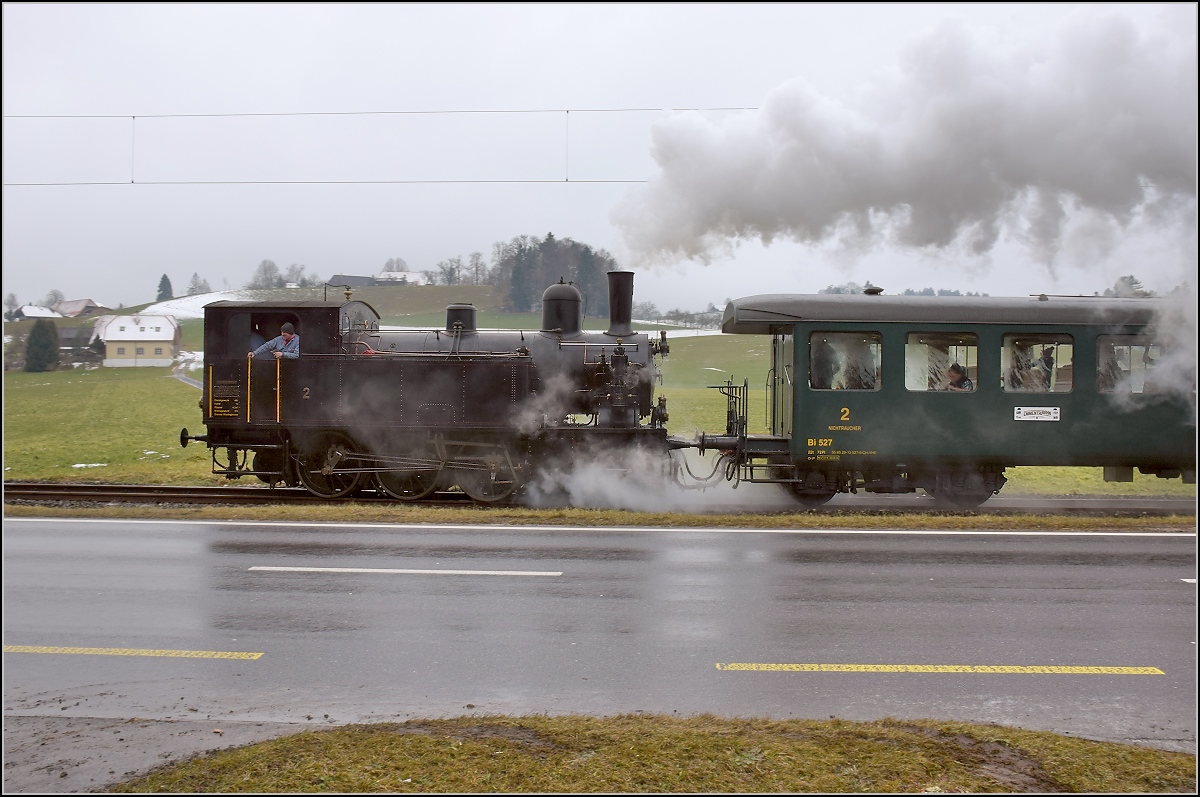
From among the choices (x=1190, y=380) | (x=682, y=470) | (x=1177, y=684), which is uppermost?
(x=1190, y=380)

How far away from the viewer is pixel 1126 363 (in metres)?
13.0

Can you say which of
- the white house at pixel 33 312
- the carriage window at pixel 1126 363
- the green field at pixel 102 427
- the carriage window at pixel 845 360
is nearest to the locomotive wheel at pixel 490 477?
the carriage window at pixel 845 360

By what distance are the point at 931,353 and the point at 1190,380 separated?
3843mm

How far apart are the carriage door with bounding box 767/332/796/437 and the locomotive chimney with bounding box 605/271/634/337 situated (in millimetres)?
2497

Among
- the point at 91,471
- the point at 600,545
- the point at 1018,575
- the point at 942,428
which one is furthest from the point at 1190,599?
the point at 91,471

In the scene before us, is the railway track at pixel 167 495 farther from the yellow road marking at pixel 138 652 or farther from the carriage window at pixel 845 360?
the yellow road marking at pixel 138 652

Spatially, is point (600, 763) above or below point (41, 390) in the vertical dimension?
below

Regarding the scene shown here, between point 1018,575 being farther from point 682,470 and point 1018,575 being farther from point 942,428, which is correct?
point 682,470

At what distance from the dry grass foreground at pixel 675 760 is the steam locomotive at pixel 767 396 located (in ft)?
27.7

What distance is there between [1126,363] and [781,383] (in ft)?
16.9

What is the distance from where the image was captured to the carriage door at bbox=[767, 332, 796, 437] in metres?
13.4

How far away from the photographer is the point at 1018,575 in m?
8.95

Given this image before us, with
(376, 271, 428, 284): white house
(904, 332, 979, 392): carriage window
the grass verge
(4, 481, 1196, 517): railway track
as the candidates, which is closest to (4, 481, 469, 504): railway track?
(4, 481, 1196, 517): railway track

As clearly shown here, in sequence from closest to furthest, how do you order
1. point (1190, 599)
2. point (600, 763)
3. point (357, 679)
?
point (600, 763)
point (357, 679)
point (1190, 599)
